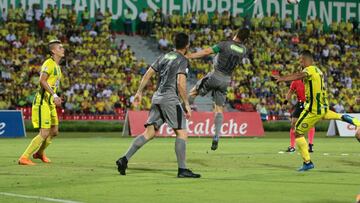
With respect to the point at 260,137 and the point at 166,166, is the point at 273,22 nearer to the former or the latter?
the point at 260,137

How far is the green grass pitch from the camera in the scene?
11.5m

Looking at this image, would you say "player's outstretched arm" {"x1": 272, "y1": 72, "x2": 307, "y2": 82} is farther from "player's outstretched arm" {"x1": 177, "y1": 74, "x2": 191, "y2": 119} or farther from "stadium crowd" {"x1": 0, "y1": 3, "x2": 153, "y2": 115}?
"stadium crowd" {"x1": 0, "y1": 3, "x2": 153, "y2": 115}

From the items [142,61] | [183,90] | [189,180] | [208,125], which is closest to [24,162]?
[183,90]

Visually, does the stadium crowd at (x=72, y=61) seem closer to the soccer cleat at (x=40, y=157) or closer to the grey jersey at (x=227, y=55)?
the grey jersey at (x=227, y=55)

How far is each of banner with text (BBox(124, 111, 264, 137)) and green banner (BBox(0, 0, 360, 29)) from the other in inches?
578

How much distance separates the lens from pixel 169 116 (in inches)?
575

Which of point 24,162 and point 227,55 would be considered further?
point 227,55

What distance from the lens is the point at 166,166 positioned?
56.7 feet

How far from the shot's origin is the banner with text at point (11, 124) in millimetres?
33119

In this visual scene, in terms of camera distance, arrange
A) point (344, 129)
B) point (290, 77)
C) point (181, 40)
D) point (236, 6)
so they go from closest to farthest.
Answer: point (181, 40), point (290, 77), point (344, 129), point (236, 6)

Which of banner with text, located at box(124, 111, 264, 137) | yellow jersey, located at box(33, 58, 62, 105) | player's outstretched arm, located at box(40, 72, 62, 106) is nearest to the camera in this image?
player's outstretched arm, located at box(40, 72, 62, 106)

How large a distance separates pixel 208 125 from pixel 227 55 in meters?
16.6

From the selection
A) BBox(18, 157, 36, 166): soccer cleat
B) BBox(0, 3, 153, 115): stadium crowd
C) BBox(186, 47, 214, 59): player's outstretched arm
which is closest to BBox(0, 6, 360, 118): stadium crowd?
BBox(0, 3, 153, 115): stadium crowd

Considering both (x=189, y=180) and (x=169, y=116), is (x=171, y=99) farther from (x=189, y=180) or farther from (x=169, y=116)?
(x=189, y=180)
